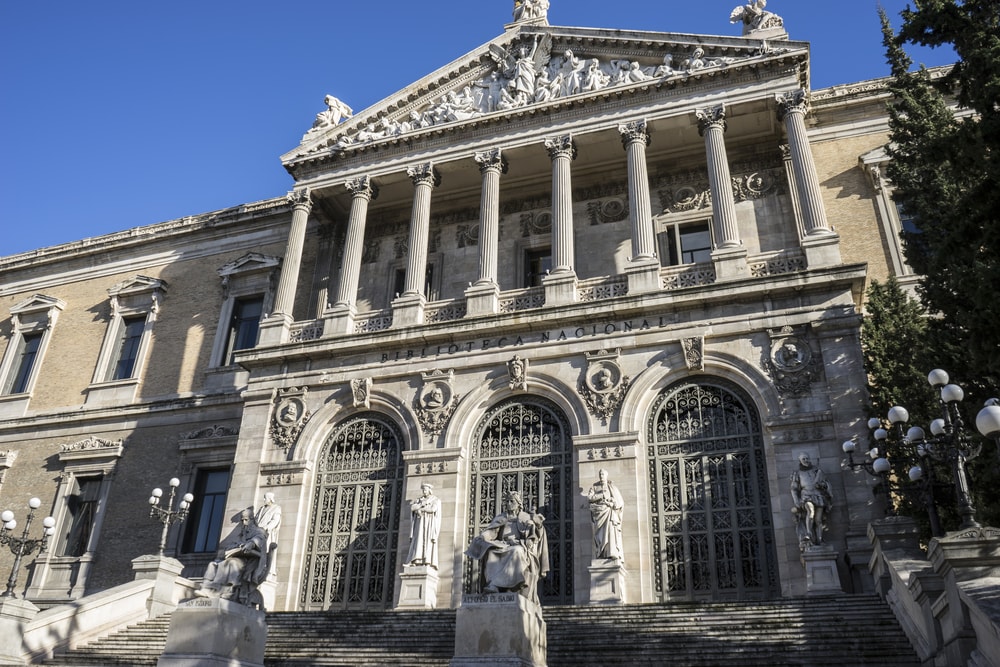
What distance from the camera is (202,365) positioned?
24.6 metres

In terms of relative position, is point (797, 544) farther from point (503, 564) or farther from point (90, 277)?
point (90, 277)

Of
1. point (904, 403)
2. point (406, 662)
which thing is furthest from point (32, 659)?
point (904, 403)

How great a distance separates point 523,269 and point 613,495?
798cm

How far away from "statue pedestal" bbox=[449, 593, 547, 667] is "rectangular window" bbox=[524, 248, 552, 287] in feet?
39.5

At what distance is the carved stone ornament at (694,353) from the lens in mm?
16797

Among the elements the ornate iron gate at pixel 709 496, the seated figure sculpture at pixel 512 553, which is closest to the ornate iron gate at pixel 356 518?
the ornate iron gate at pixel 709 496

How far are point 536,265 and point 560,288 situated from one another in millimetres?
3812

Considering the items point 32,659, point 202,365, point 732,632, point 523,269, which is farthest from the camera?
point 202,365

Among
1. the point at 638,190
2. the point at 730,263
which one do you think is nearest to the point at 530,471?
the point at 730,263

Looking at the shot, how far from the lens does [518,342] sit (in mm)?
18297

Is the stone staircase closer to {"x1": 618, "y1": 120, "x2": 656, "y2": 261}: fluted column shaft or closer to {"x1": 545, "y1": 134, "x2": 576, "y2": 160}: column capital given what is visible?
{"x1": 618, "y1": 120, "x2": 656, "y2": 261}: fluted column shaft

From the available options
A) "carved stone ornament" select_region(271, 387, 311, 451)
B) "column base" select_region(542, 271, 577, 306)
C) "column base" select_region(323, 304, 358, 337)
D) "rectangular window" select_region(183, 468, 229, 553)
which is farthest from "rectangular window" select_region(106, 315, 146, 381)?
"column base" select_region(542, 271, 577, 306)

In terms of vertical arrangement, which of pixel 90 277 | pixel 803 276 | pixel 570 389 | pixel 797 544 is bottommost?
pixel 797 544

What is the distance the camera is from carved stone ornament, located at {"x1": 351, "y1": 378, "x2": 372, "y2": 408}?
747 inches
